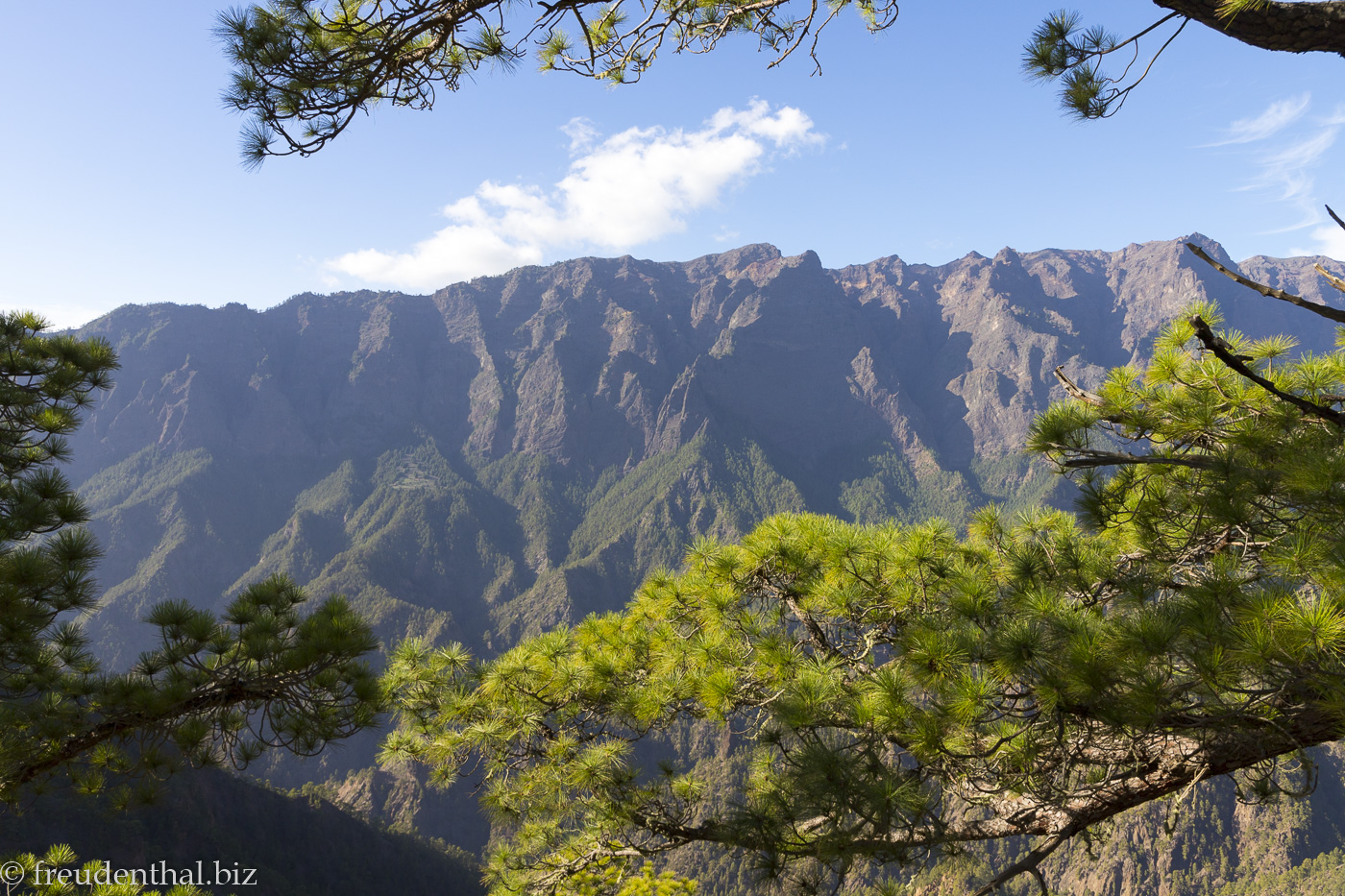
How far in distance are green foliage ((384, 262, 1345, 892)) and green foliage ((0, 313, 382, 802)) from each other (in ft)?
2.70

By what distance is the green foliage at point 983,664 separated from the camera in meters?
2.82

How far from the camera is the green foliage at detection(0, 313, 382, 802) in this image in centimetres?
508

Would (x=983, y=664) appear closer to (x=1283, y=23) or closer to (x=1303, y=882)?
(x=1283, y=23)

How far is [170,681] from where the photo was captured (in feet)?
16.9

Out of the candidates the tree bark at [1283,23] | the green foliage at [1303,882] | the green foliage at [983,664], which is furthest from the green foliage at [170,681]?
the green foliage at [1303,882]

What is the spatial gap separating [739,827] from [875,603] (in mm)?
2139

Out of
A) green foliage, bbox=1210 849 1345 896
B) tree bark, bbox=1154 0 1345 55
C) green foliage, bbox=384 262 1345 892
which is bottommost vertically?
green foliage, bbox=1210 849 1345 896

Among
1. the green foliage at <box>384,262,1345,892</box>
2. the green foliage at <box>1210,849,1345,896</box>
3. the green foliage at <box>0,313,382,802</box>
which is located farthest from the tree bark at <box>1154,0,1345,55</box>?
the green foliage at <box>1210,849,1345,896</box>

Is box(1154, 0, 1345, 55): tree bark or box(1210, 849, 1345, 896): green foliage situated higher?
box(1154, 0, 1345, 55): tree bark

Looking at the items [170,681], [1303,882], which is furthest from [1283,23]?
[1303,882]

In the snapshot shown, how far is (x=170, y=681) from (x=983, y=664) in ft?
20.7

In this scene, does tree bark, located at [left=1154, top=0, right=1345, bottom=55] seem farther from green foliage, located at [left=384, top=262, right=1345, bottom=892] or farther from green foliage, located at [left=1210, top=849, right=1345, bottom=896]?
green foliage, located at [left=1210, top=849, right=1345, bottom=896]

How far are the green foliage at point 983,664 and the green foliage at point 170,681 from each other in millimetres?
824

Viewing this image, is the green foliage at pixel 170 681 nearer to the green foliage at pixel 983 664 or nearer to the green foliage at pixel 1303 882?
the green foliage at pixel 983 664
